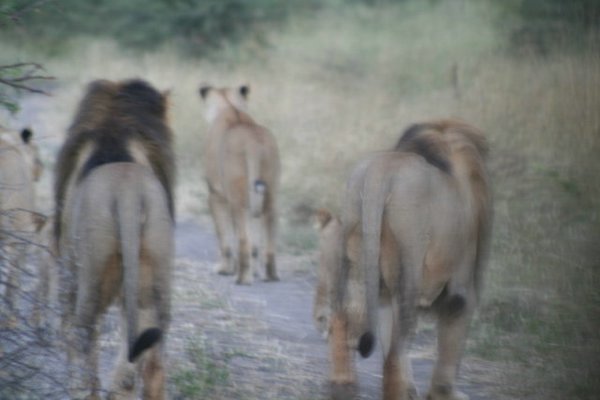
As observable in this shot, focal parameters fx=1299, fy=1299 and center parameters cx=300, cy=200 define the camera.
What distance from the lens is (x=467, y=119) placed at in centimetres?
1359

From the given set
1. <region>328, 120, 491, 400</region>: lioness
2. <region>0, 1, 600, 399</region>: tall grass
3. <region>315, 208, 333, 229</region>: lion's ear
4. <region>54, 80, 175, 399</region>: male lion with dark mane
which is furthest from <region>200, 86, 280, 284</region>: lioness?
<region>54, 80, 175, 399</region>: male lion with dark mane

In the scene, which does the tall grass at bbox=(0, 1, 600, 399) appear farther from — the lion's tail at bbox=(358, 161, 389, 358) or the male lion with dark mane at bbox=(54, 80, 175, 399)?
the male lion with dark mane at bbox=(54, 80, 175, 399)

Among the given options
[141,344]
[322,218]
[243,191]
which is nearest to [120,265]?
[141,344]

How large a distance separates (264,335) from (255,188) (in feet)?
7.40

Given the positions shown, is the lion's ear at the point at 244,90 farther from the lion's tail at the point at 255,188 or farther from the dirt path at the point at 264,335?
the lion's tail at the point at 255,188

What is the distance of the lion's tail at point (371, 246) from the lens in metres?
5.48

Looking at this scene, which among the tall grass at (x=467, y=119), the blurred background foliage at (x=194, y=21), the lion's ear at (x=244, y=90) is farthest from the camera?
the blurred background foliage at (x=194, y=21)

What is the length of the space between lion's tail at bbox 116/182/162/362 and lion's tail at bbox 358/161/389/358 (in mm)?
886

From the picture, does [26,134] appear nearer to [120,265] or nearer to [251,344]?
[251,344]

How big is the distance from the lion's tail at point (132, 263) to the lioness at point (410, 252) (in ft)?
3.00

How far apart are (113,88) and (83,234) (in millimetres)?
1225

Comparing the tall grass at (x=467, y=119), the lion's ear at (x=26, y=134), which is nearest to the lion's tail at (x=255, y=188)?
the tall grass at (x=467, y=119)

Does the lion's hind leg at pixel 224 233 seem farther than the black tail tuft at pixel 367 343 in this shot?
Yes

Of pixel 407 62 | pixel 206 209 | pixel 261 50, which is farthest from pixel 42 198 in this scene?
pixel 261 50
